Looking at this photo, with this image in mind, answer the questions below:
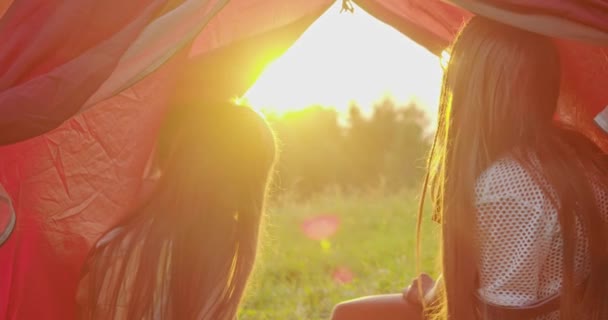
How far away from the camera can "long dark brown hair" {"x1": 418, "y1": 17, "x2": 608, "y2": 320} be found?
8.11 ft

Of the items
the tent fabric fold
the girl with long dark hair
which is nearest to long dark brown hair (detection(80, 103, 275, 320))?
the tent fabric fold

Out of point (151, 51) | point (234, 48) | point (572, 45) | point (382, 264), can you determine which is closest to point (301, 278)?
point (382, 264)

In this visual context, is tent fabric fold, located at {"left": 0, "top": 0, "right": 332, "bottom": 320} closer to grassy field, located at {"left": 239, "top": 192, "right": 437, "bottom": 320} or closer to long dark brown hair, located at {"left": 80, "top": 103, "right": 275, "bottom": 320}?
long dark brown hair, located at {"left": 80, "top": 103, "right": 275, "bottom": 320}

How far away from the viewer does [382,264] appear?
743 centimetres

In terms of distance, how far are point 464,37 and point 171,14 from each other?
88cm

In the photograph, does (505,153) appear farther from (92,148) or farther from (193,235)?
(92,148)

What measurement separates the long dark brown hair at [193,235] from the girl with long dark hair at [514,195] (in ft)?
2.12

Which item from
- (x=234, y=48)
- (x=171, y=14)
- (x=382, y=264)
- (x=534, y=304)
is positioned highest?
(x=171, y=14)

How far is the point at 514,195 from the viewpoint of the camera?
96.0 inches

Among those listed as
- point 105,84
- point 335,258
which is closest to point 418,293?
point 105,84

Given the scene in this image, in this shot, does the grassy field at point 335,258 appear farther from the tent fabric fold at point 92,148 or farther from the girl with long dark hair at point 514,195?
the girl with long dark hair at point 514,195

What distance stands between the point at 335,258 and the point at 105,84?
5575 millimetres

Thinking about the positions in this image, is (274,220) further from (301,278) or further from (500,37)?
(500,37)

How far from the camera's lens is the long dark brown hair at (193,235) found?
2.60 m
